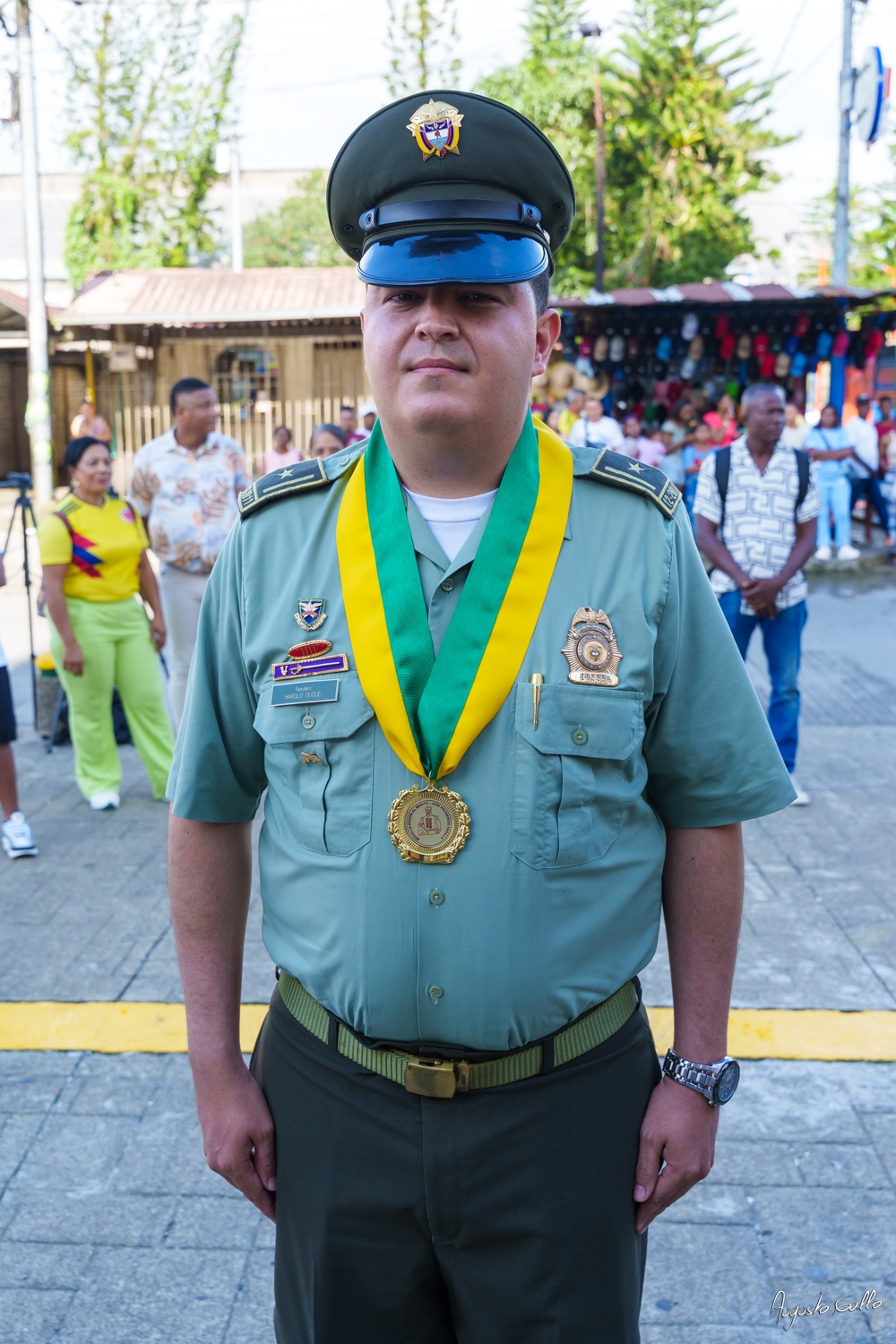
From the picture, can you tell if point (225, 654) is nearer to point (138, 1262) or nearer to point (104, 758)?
point (138, 1262)

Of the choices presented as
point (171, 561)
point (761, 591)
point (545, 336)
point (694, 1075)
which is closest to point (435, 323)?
point (545, 336)

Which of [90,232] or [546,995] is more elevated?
[90,232]

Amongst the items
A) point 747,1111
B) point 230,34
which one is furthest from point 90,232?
point 747,1111

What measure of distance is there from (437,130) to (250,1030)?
2.78 m

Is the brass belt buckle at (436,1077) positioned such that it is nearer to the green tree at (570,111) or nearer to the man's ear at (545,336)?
the man's ear at (545,336)

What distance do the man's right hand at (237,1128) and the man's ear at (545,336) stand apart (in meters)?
1.12

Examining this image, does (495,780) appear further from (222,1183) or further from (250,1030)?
(250,1030)

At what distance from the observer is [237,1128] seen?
5.50 ft

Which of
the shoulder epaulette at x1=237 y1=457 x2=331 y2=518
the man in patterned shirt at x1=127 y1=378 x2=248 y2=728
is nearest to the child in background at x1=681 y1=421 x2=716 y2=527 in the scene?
the man in patterned shirt at x1=127 y1=378 x2=248 y2=728

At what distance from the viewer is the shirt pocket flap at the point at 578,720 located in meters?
1.55

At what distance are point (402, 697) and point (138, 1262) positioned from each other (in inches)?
69.1

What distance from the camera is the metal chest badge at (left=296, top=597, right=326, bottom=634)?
1.63 meters

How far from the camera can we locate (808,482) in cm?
572

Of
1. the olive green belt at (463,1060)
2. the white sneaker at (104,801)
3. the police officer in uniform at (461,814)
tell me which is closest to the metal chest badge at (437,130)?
the police officer in uniform at (461,814)
